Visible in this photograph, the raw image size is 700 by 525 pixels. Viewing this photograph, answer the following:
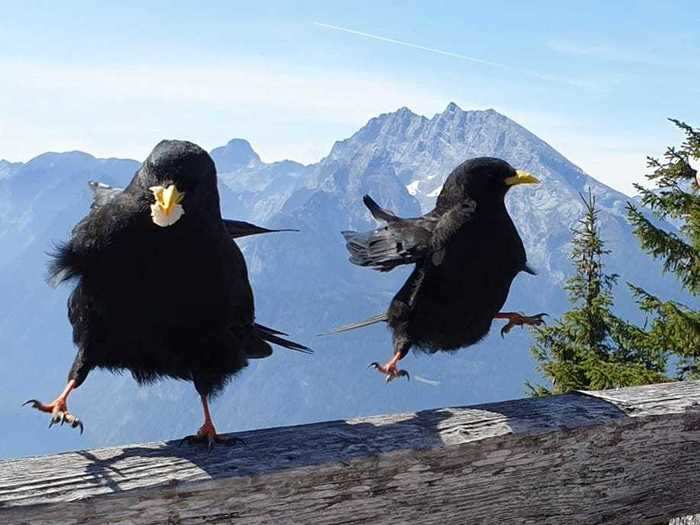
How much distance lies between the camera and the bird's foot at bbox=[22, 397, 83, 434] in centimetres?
259

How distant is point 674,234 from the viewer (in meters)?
12.3

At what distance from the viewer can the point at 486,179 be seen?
150 inches

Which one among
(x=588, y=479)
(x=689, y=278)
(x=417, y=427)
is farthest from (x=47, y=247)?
(x=689, y=278)

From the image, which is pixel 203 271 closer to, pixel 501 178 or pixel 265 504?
pixel 265 504

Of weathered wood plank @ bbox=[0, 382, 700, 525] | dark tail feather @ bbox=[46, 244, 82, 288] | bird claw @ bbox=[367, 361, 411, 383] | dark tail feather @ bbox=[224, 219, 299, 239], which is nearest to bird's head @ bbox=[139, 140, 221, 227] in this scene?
dark tail feather @ bbox=[46, 244, 82, 288]

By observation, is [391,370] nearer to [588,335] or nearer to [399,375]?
[399,375]

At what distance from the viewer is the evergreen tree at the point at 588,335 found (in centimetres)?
1246

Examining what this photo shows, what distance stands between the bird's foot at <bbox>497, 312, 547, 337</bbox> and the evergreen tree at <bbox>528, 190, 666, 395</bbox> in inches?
317

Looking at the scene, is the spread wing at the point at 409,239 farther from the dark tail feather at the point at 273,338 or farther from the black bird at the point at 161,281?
the black bird at the point at 161,281

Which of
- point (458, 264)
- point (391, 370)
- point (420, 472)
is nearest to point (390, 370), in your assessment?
point (391, 370)

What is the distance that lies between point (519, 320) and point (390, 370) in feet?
2.31

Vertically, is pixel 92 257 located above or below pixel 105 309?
above

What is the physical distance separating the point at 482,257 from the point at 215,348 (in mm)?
1385

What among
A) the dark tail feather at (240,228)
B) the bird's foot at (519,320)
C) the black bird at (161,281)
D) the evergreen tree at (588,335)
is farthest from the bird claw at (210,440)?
the evergreen tree at (588,335)
